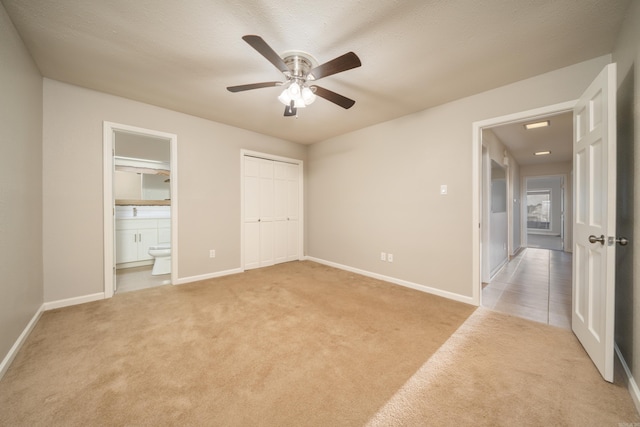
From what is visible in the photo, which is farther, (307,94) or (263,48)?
(307,94)

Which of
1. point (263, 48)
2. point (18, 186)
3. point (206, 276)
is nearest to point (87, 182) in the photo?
point (18, 186)

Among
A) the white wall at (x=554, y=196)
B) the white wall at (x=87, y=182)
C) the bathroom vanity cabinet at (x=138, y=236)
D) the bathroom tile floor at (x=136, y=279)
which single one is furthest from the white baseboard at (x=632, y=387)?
the white wall at (x=554, y=196)

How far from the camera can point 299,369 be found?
1571 mm

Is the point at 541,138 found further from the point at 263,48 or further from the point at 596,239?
the point at 263,48

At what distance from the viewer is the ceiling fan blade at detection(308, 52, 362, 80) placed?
1482 millimetres

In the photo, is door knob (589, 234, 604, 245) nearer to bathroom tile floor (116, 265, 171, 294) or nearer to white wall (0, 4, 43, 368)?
white wall (0, 4, 43, 368)

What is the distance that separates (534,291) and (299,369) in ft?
11.2

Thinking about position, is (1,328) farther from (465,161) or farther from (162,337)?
(465,161)

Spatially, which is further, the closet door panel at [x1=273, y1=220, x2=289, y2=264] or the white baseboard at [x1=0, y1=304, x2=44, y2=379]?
the closet door panel at [x1=273, y1=220, x2=289, y2=264]

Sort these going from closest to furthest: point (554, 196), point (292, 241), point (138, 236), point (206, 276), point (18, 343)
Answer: point (18, 343)
point (206, 276)
point (138, 236)
point (292, 241)
point (554, 196)

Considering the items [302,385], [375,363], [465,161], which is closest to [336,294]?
[375,363]

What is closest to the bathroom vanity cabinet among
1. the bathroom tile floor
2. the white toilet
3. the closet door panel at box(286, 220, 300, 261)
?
the bathroom tile floor

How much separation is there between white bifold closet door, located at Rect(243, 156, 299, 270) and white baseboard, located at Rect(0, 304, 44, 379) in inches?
91.0

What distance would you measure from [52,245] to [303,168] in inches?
145
